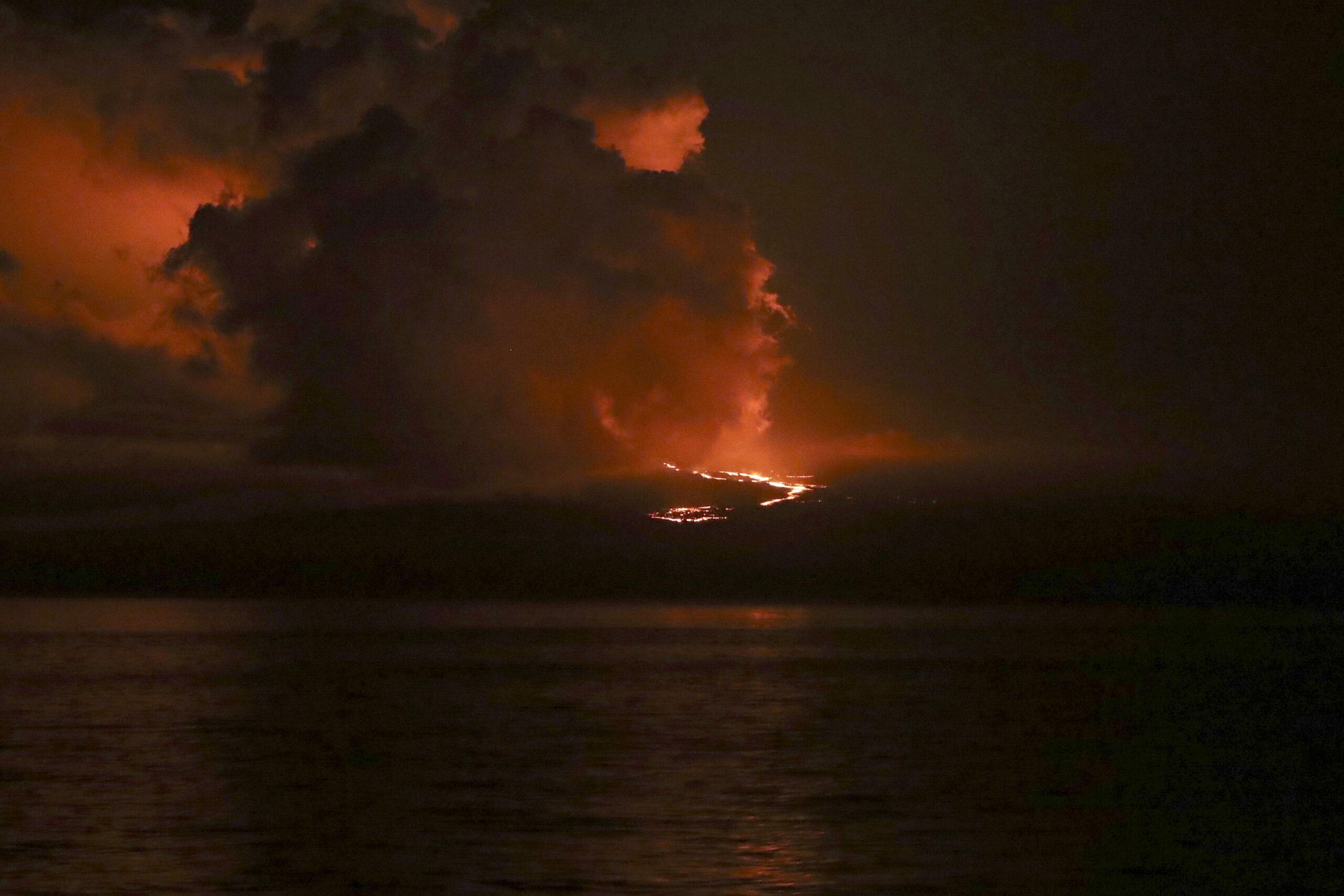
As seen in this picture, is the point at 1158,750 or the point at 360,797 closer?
the point at 360,797

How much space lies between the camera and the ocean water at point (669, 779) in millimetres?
19703

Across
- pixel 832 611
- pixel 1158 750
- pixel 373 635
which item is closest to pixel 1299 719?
pixel 1158 750

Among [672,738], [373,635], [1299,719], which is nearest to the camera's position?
[672,738]

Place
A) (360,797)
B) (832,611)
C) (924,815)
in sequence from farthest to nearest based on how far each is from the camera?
(832,611) → (360,797) → (924,815)

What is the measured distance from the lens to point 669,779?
2839 centimetres

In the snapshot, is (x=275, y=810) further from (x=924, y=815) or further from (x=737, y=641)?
(x=737, y=641)

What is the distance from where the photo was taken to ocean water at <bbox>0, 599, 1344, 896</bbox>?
19703 mm

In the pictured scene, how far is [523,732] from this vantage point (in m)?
37.0

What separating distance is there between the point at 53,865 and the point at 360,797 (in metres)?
7.57

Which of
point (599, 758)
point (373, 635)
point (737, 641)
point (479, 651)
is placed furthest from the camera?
point (373, 635)

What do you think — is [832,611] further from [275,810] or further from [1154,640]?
[275,810]

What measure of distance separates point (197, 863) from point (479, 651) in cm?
6368

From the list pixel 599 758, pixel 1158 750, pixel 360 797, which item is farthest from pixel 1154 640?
pixel 360 797

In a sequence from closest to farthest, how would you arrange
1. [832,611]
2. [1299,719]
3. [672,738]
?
[672,738] → [1299,719] → [832,611]
